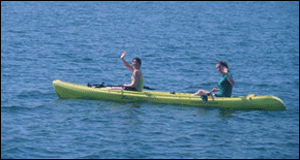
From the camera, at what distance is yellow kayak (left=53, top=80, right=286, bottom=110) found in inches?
867

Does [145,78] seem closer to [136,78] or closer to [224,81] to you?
[136,78]

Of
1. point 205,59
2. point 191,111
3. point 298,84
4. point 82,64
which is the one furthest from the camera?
point 205,59

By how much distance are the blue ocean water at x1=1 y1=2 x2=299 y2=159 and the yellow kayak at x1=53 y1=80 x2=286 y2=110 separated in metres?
0.25

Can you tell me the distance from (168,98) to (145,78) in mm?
6360

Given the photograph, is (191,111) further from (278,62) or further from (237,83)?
(278,62)

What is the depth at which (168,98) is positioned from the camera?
22562 millimetres

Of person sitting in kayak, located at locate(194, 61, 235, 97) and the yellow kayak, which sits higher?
person sitting in kayak, located at locate(194, 61, 235, 97)

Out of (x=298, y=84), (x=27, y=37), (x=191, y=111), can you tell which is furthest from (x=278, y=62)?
(x=27, y=37)

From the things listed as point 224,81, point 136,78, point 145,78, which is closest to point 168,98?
point 136,78

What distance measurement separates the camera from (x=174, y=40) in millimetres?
Result: 42531

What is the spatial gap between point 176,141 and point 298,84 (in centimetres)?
1089

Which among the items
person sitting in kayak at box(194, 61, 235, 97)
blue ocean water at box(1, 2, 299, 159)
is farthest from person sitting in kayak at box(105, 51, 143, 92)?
person sitting in kayak at box(194, 61, 235, 97)

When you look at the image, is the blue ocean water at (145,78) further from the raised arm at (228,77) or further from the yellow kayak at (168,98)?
the raised arm at (228,77)

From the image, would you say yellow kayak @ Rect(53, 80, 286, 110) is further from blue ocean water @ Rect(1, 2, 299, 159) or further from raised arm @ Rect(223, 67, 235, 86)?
raised arm @ Rect(223, 67, 235, 86)
